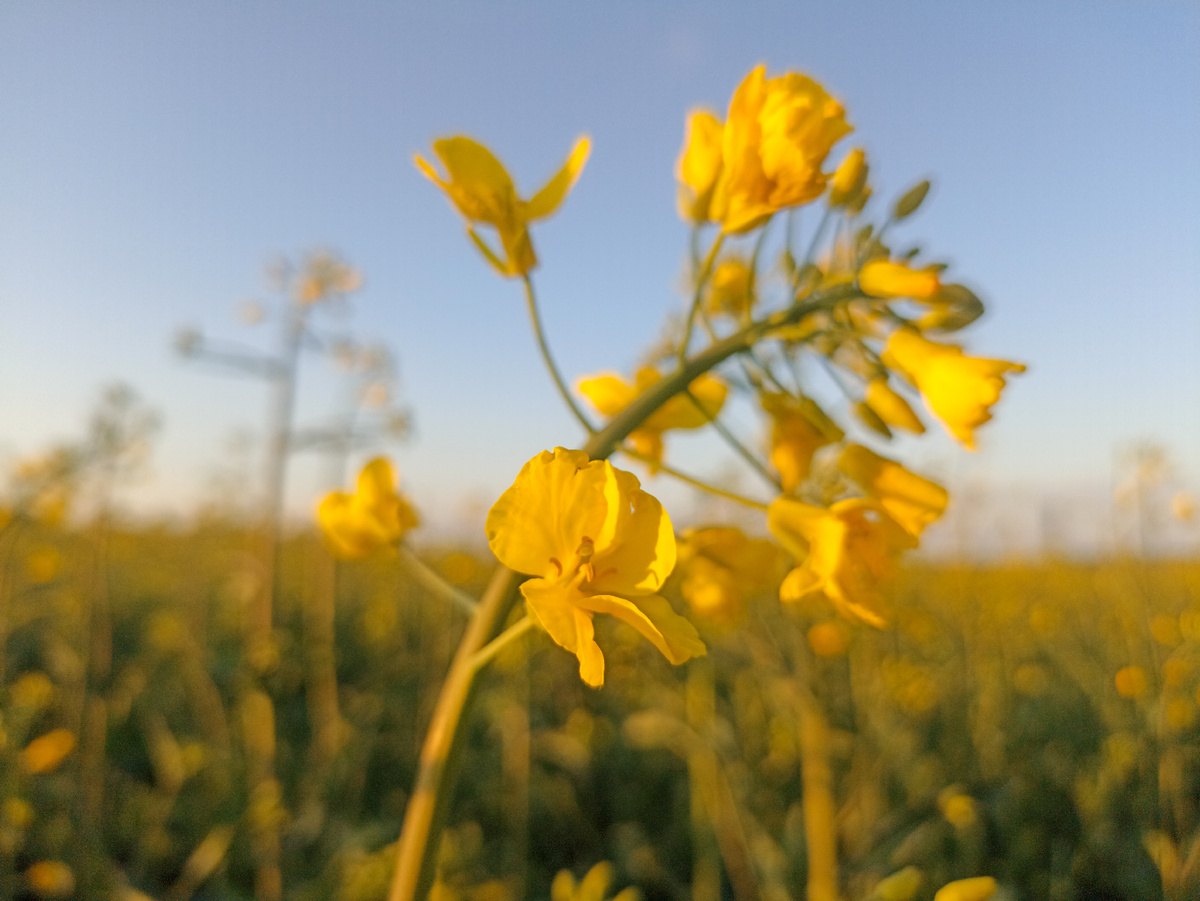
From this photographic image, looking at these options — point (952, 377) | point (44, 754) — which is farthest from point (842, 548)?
point (44, 754)

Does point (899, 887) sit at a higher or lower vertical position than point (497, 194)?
lower

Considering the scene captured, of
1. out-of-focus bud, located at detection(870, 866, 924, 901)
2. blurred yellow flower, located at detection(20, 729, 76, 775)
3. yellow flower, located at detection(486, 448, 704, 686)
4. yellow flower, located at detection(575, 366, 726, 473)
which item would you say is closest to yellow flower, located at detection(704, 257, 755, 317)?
yellow flower, located at detection(575, 366, 726, 473)

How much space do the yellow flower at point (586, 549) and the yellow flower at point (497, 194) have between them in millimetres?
447

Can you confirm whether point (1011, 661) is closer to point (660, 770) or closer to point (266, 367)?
point (660, 770)

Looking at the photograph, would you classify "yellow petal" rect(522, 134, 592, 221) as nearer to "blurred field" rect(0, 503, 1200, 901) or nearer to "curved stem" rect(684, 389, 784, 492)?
"curved stem" rect(684, 389, 784, 492)

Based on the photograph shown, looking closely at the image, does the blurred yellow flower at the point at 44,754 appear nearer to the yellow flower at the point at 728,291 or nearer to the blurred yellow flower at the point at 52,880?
the blurred yellow flower at the point at 52,880

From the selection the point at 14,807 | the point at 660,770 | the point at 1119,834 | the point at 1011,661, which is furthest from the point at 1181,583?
the point at 14,807

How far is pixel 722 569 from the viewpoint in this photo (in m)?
1.11

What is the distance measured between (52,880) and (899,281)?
3.53 metres

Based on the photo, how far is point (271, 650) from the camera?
3221 mm

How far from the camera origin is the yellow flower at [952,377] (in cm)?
91

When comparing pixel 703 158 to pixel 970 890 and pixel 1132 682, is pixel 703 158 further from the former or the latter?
pixel 1132 682

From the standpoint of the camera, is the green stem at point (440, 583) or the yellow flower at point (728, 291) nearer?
the green stem at point (440, 583)

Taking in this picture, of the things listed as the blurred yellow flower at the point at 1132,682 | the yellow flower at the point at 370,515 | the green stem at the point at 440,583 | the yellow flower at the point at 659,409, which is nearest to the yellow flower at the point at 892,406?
the yellow flower at the point at 659,409
